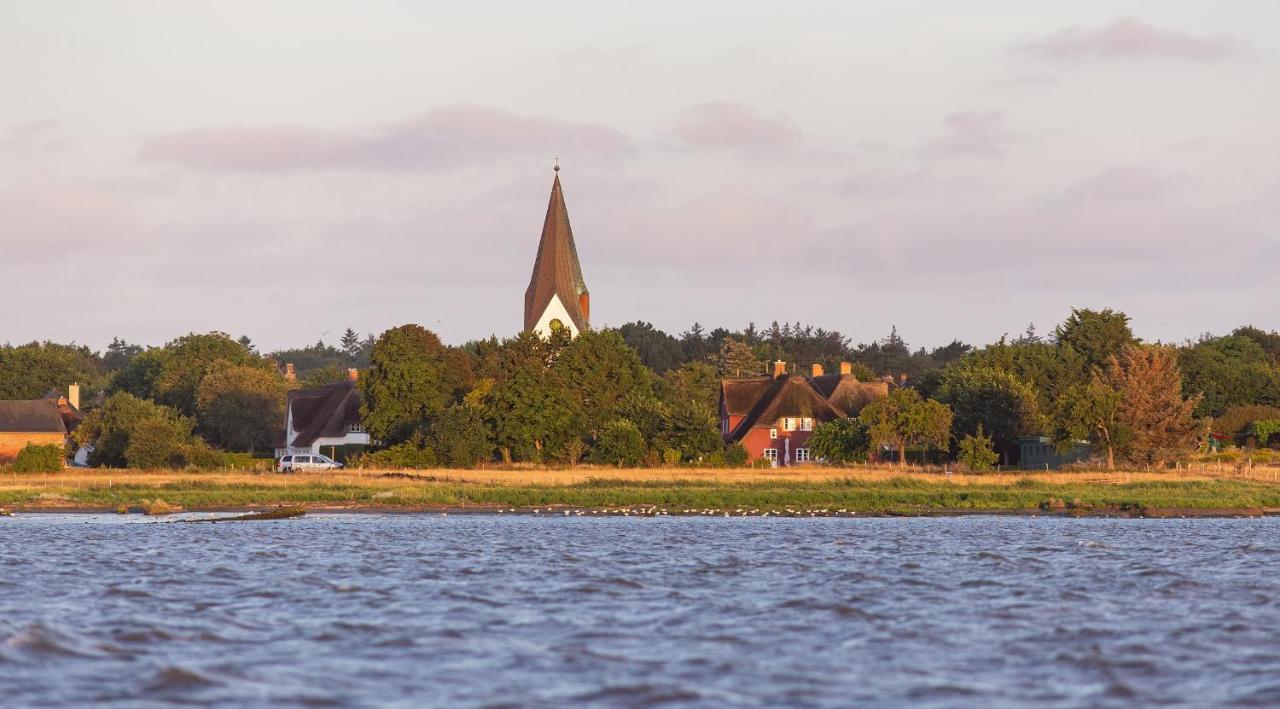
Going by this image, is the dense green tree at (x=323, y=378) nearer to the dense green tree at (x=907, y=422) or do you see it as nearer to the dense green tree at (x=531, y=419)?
the dense green tree at (x=531, y=419)

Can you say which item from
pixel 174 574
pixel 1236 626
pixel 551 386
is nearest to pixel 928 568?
pixel 1236 626

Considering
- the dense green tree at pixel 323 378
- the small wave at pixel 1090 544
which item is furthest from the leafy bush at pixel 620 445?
the dense green tree at pixel 323 378

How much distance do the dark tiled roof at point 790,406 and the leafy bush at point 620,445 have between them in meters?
17.5

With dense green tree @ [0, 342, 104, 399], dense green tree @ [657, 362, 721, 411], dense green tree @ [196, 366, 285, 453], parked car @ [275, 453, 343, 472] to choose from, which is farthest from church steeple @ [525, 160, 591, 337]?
dense green tree @ [0, 342, 104, 399]

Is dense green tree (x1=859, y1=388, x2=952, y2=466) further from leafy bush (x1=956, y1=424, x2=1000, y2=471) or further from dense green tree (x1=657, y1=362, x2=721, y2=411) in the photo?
dense green tree (x1=657, y1=362, x2=721, y2=411)

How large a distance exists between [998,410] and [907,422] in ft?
19.9

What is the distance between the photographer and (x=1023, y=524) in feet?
163

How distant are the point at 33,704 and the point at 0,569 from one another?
682 inches

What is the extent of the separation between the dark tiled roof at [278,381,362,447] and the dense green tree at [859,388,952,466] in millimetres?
38654

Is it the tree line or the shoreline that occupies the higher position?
the tree line

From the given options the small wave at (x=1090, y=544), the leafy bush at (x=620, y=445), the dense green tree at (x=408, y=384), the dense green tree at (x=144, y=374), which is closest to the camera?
the small wave at (x=1090, y=544)

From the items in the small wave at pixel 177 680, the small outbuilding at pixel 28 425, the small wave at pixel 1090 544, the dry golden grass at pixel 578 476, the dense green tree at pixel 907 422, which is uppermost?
the small outbuilding at pixel 28 425

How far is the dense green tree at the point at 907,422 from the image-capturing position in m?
76.9

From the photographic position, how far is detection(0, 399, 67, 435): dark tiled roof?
103438 millimetres
